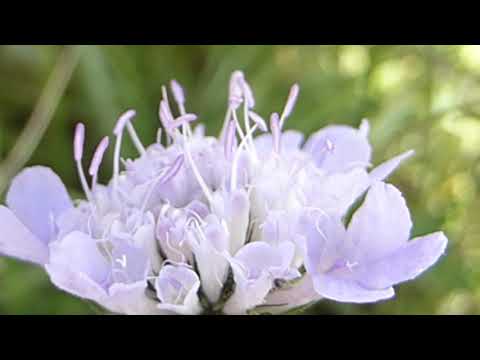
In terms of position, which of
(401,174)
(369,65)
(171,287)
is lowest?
(171,287)

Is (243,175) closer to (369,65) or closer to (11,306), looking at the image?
(11,306)

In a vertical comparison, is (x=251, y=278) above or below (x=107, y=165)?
below

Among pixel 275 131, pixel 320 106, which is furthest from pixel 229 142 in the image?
pixel 320 106

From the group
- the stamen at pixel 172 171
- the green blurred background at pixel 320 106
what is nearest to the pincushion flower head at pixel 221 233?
the stamen at pixel 172 171

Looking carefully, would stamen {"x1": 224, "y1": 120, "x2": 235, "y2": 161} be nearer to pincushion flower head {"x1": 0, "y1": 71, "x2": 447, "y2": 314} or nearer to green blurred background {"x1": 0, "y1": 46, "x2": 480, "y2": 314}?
pincushion flower head {"x1": 0, "y1": 71, "x2": 447, "y2": 314}
